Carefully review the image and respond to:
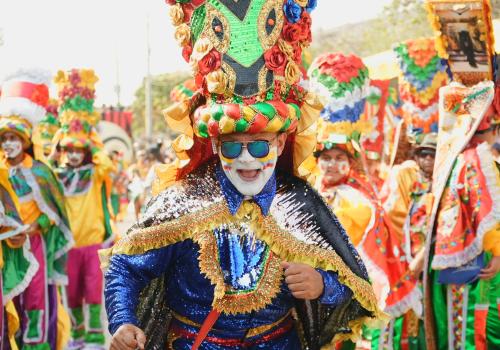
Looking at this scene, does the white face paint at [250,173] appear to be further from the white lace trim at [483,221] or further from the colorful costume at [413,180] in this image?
the colorful costume at [413,180]

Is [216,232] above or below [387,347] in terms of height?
above

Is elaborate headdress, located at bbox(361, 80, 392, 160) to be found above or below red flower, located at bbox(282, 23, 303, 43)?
below

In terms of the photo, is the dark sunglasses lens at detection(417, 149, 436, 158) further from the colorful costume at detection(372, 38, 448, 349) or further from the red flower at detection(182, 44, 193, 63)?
the red flower at detection(182, 44, 193, 63)

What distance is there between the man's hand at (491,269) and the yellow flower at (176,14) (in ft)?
11.1

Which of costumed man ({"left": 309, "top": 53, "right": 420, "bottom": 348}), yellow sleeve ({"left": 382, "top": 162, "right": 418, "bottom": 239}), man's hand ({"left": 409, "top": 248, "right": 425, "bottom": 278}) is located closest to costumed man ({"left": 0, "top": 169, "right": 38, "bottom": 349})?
costumed man ({"left": 309, "top": 53, "right": 420, "bottom": 348})

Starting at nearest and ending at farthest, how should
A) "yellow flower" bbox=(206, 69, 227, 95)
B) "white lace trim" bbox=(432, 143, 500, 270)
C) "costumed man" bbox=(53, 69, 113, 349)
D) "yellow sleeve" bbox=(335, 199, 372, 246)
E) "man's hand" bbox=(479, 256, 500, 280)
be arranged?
"yellow flower" bbox=(206, 69, 227, 95) < "white lace trim" bbox=(432, 143, 500, 270) < "man's hand" bbox=(479, 256, 500, 280) < "yellow sleeve" bbox=(335, 199, 372, 246) < "costumed man" bbox=(53, 69, 113, 349)

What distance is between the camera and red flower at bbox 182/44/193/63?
3764mm

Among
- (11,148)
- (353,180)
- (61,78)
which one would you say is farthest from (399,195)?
(61,78)

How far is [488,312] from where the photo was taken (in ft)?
20.6

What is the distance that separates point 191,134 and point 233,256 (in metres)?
0.58

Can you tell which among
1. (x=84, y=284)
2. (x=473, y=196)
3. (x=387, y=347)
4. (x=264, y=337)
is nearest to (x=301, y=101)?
(x=264, y=337)

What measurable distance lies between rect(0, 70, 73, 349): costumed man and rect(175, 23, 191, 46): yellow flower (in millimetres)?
3975

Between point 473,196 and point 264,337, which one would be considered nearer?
point 264,337

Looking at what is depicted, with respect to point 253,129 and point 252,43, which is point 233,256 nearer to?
point 253,129
